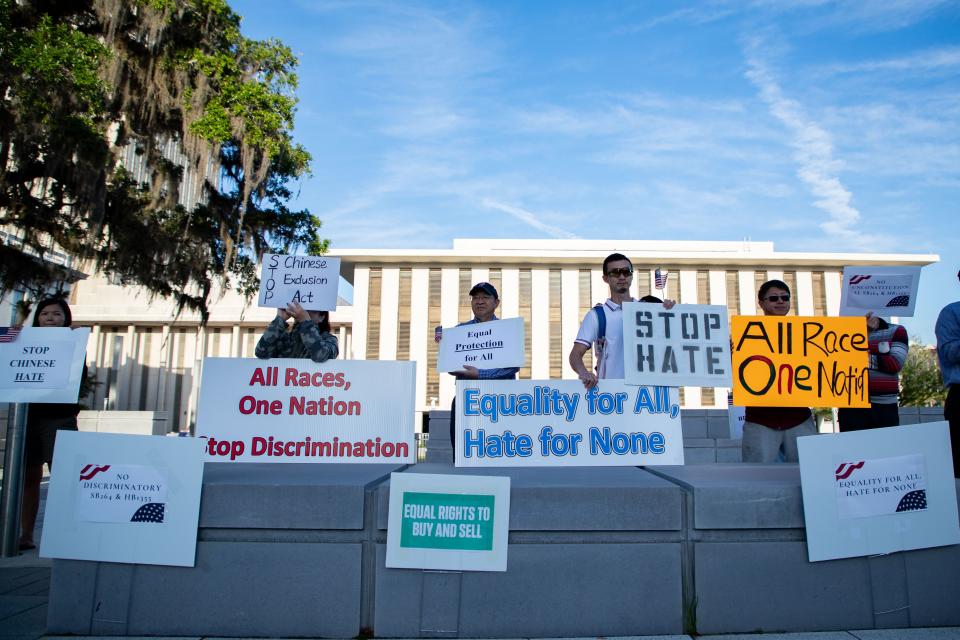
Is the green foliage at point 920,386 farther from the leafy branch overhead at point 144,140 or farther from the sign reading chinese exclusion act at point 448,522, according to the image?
the sign reading chinese exclusion act at point 448,522

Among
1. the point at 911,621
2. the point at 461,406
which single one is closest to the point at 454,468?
the point at 461,406

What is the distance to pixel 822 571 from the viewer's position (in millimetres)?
3291

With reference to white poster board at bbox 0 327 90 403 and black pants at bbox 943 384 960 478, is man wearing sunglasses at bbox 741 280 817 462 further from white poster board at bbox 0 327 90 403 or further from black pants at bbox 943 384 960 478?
white poster board at bbox 0 327 90 403

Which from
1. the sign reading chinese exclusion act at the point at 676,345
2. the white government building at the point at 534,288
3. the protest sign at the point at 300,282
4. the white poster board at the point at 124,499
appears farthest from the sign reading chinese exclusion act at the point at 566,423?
the white government building at the point at 534,288

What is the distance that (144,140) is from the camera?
1345 centimetres

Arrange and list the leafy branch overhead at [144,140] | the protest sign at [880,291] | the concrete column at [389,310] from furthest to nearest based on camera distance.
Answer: the concrete column at [389,310], the leafy branch overhead at [144,140], the protest sign at [880,291]

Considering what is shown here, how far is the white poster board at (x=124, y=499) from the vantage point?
328 cm

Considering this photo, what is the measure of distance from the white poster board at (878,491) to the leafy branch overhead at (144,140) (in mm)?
11794

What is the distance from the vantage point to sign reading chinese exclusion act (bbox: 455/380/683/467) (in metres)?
3.91

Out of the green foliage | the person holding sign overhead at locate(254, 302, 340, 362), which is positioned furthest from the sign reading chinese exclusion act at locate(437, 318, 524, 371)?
the green foliage

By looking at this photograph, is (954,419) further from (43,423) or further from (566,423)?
(43,423)

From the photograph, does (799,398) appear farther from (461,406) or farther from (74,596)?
(74,596)

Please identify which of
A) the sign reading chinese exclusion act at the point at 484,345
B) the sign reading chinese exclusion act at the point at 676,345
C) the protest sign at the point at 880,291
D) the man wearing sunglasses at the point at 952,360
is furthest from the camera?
the sign reading chinese exclusion act at the point at 484,345

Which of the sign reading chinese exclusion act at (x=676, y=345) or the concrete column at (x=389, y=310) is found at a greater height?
the concrete column at (x=389, y=310)
